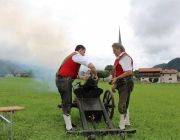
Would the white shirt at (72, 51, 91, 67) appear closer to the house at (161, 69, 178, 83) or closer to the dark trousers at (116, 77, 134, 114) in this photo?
the dark trousers at (116, 77, 134, 114)

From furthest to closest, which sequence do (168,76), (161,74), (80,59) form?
1. (161,74)
2. (168,76)
3. (80,59)

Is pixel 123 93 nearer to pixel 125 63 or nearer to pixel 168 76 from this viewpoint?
pixel 125 63

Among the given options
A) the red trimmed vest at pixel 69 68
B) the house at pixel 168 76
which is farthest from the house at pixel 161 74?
the red trimmed vest at pixel 69 68

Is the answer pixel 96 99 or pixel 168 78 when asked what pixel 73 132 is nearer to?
pixel 96 99

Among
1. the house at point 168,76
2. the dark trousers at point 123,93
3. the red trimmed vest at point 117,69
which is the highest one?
the house at point 168,76

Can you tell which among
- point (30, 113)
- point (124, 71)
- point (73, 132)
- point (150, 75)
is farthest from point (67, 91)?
point (150, 75)

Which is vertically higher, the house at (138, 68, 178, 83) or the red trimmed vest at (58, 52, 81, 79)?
the house at (138, 68, 178, 83)

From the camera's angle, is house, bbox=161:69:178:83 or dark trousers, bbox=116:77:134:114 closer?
dark trousers, bbox=116:77:134:114

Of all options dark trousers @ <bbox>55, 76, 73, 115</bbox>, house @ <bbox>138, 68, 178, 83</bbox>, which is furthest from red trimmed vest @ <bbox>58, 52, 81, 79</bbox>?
house @ <bbox>138, 68, 178, 83</bbox>

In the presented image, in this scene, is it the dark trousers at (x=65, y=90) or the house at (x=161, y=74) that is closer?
the dark trousers at (x=65, y=90)

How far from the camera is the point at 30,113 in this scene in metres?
9.10

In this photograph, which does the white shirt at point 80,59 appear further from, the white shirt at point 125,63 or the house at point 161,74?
the house at point 161,74

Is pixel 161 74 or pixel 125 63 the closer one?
pixel 125 63

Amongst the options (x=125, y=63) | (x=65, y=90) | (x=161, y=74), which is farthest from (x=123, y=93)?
(x=161, y=74)
